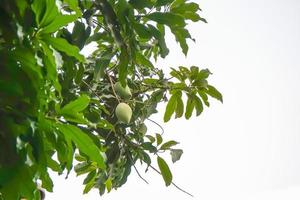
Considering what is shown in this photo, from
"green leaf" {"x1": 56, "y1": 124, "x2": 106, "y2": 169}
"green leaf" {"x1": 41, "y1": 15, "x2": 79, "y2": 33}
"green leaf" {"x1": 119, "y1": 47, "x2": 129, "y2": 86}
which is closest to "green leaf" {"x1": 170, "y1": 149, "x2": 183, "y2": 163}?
"green leaf" {"x1": 119, "y1": 47, "x2": 129, "y2": 86}

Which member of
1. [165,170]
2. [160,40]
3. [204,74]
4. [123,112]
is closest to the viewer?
[160,40]

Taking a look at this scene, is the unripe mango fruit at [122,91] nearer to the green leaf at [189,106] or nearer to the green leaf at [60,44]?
the green leaf at [189,106]

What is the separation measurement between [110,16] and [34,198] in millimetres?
625

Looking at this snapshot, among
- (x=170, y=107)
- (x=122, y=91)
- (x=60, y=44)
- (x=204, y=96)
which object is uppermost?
(x=204, y=96)

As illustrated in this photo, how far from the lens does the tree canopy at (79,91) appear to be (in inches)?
30.2

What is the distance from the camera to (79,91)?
1.54 m

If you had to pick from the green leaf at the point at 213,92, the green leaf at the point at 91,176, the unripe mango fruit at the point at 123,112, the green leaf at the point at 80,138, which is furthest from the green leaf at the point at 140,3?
the green leaf at the point at 91,176

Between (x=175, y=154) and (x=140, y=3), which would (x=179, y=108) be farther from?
(x=140, y=3)

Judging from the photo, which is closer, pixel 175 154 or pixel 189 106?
pixel 175 154

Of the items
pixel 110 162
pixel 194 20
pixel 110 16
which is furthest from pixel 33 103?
pixel 194 20

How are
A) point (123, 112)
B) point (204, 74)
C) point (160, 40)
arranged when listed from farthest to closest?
point (204, 74) < point (123, 112) < point (160, 40)

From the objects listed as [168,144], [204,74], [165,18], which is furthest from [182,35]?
[168,144]

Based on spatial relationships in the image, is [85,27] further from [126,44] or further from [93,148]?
[93,148]

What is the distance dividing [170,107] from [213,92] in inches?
9.2
